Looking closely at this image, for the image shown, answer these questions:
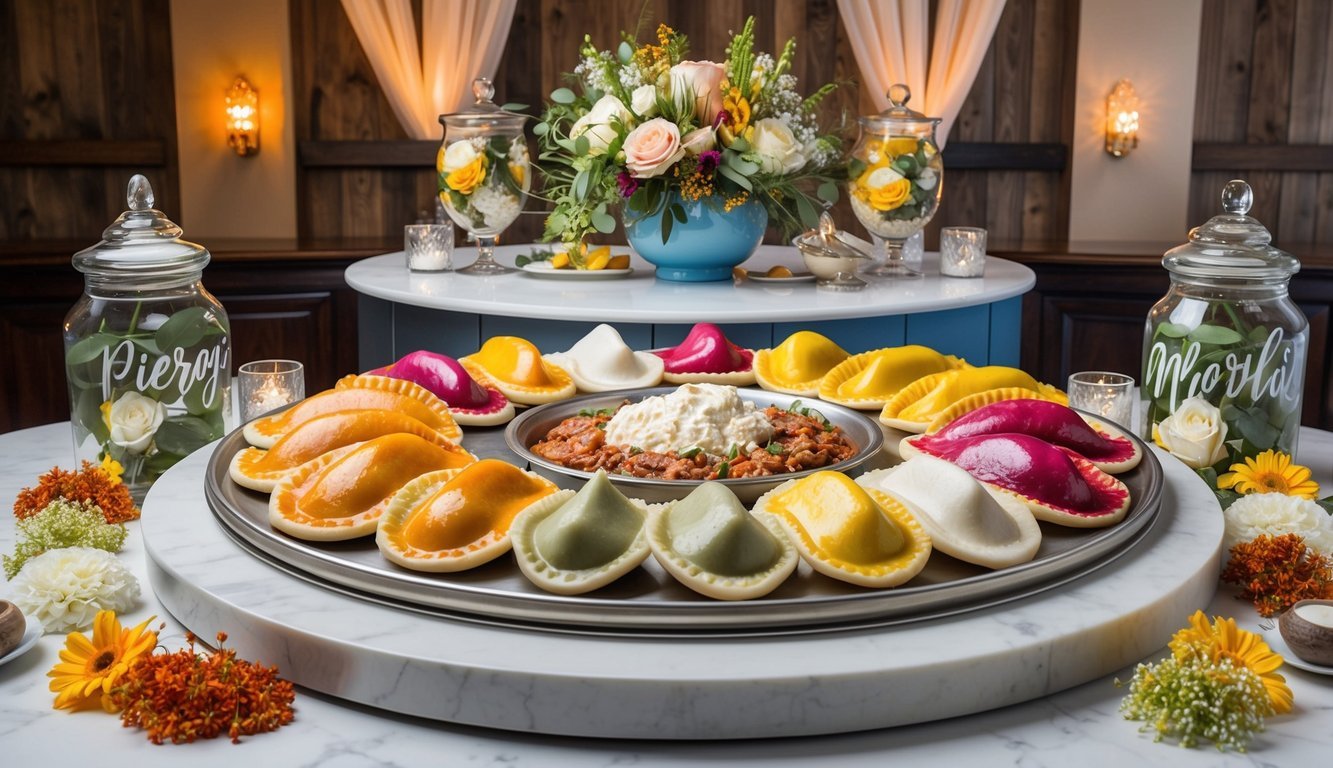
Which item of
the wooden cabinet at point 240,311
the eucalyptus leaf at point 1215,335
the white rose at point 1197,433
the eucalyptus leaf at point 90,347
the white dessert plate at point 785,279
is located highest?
the eucalyptus leaf at point 1215,335

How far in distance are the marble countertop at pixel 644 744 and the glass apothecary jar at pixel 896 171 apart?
183 centimetres

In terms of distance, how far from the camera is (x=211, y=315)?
142cm

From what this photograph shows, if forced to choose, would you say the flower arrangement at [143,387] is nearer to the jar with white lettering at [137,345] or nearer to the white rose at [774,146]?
the jar with white lettering at [137,345]

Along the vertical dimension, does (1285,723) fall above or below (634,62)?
below

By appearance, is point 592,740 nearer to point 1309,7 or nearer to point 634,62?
point 634,62

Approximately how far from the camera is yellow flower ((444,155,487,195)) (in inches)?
104

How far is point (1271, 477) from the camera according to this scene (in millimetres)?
1340

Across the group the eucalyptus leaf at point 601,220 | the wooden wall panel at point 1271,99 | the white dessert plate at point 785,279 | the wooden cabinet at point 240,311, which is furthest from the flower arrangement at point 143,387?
the wooden wall panel at point 1271,99

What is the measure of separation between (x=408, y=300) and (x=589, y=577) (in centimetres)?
158

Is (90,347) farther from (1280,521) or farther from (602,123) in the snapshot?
(602,123)

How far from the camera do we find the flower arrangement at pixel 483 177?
2.65 m

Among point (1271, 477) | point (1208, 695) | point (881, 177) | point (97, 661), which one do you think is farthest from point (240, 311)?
point (1208, 695)

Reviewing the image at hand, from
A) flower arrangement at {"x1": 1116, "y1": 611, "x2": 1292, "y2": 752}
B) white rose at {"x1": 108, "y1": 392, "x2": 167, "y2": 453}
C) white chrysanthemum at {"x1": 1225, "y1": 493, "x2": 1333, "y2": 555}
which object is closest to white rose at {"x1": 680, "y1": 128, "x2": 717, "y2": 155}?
white rose at {"x1": 108, "y1": 392, "x2": 167, "y2": 453}

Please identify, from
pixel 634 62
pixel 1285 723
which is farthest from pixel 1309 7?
pixel 1285 723
